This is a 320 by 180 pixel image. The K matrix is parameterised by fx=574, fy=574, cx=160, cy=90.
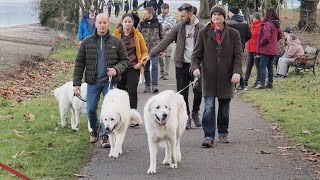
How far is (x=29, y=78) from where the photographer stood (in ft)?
58.7

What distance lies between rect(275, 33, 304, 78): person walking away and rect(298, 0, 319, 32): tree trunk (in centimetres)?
986

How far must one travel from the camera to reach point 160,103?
7340 mm

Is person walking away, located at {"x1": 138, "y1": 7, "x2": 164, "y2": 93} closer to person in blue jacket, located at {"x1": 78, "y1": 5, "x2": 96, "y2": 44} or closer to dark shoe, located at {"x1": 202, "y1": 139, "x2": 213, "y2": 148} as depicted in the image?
person in blue jacket, located at {"x1": 78, "y1": 5, "x2": 96, "y2": 44}

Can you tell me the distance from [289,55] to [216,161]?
10632mm

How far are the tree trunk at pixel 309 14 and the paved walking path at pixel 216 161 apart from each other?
18735 millimetres

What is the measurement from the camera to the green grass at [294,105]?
32.1 ft

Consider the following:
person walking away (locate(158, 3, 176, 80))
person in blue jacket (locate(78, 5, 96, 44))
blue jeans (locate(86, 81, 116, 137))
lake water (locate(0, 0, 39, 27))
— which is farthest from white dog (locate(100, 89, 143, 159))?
lake water (locate(0, 0, 39, 27))

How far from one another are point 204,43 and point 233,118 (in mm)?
3076

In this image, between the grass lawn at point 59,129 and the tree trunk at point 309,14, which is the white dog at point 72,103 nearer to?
the grass lawn at point 59,129

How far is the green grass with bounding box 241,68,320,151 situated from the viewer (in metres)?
9.77

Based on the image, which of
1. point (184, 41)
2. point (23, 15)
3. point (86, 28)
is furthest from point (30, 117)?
point (23, 15)

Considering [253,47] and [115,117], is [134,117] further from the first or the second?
[253,47]

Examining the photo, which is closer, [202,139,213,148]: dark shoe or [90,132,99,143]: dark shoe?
[202,139,213,148]: dark shoe

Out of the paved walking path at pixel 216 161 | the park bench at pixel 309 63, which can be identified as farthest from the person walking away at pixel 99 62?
the park bench at pixel 309 63
